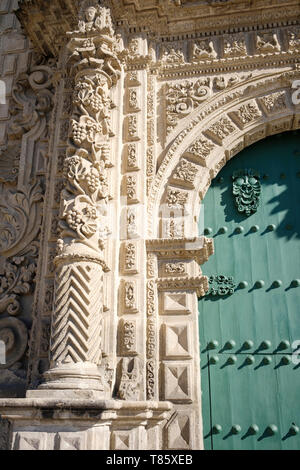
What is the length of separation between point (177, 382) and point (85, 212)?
1697 millimetres

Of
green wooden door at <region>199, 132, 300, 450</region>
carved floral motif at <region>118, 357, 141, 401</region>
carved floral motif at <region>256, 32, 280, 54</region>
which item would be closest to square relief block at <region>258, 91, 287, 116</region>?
green wooden door at <region>199, 132, 300, 450</region>

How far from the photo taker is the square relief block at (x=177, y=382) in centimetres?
372

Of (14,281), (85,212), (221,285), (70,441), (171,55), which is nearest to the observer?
(70,441)

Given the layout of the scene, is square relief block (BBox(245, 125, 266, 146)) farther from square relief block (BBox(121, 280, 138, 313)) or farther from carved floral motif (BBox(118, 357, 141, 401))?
carved floral motif (BBox(118, 357, 141, 401))

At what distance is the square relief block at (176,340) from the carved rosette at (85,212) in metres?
0.67

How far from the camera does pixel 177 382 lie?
12.4 ft

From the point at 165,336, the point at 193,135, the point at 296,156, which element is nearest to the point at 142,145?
the point at 193,135

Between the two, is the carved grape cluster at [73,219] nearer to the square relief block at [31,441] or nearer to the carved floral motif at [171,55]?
the square relief block at [31,441]

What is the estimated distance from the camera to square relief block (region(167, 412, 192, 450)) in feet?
11.8

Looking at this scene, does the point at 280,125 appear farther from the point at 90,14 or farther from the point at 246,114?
the point at 90,14

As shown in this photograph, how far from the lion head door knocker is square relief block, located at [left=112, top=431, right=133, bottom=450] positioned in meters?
2.39

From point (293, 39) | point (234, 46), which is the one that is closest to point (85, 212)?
point (234, 46)

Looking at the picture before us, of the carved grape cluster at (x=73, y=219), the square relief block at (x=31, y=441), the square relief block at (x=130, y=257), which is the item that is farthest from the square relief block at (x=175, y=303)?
the square relief block at (x=31, y=441)
